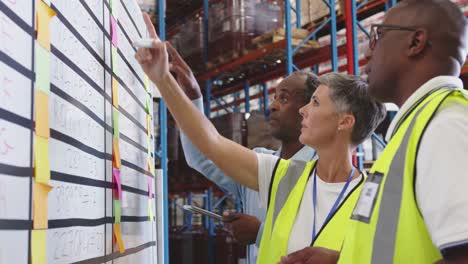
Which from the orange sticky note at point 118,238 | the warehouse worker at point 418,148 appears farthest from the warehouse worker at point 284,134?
the warehouse worker at point 418,148

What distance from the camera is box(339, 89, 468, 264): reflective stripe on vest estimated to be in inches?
54.2

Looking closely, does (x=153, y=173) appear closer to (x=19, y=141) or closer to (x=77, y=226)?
(x=77, y=226)

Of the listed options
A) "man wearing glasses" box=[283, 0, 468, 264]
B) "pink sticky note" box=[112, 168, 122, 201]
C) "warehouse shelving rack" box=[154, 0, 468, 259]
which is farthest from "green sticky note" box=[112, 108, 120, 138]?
"warehouse shelving rack" box=[154, 0, 468, 259]

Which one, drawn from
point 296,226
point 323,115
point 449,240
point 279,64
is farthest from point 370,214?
point 279,64

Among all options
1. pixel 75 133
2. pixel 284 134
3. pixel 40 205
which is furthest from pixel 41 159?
pixel 284 134

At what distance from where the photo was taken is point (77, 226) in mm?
1719

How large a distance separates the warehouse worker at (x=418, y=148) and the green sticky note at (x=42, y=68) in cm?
95

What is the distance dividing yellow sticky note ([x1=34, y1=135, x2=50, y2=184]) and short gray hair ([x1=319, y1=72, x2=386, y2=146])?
5.24ft

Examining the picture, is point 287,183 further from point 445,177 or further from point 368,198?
point 445,177

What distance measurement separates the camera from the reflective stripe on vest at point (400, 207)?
4.52 feet

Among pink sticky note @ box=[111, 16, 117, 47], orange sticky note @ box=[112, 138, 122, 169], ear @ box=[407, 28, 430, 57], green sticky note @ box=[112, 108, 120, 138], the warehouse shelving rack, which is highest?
the warehouse shelving rack

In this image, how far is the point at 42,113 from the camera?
4.67 ft

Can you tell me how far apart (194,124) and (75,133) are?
0.73 meters

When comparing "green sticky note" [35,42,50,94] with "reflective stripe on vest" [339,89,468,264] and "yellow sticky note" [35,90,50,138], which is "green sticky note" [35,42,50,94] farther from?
"reflective stripe on vest" [339,89,468,264]
